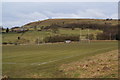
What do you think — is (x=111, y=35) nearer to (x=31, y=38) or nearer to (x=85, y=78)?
(x=31, y=38)

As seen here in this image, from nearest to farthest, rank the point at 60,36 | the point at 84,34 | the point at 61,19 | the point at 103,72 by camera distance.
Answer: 1. the point at 103,72
2. the point at 60,36
3. the point at 84,34
4. the point at 61,19

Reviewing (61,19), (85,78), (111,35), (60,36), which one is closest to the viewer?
(85,78)

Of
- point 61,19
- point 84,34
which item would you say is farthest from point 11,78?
point 61,19

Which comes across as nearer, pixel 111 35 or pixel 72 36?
pixel 111 35

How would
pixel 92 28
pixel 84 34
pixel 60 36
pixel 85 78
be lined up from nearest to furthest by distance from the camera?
pixel 85 78 → pixel 60 36 → pixel 84 34 → pixel 92 28

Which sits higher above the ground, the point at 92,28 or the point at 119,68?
the point at 92,28

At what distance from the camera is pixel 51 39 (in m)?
107

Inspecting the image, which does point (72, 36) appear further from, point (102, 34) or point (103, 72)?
point (103, 72)

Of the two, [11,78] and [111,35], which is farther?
[111,35]

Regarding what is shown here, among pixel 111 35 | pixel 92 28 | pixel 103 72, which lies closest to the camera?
pixel 103 72

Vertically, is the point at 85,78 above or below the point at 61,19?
below

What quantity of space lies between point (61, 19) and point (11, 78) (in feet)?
582

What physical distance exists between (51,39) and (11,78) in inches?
3676

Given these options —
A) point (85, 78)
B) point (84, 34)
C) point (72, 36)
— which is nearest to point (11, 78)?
point (85, 78)
